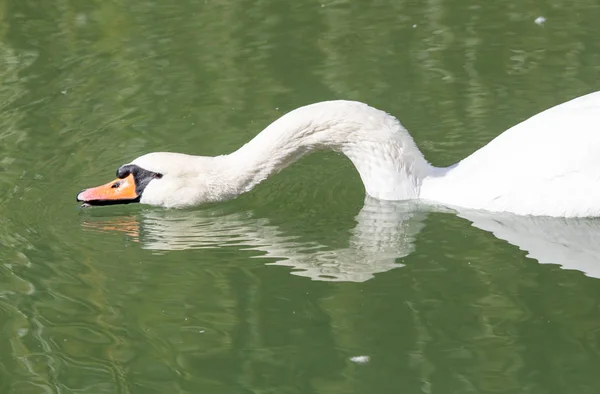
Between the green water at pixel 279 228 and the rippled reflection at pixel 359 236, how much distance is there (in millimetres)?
20

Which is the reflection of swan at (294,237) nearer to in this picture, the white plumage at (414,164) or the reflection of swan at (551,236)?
the white plumage at (414,164)

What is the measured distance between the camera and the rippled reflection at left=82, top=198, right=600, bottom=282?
7695mm

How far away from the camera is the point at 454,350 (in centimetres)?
644

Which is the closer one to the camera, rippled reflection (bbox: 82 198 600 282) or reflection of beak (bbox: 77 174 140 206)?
rippled reflection (bbox: 82 198 600 282)

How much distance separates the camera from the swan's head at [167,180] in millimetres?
8508

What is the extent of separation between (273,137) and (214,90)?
2.96 metres

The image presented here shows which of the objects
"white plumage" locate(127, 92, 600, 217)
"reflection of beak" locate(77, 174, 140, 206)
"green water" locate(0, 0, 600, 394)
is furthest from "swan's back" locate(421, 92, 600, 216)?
"reflection of beak" locate(77, 174, 140, 206)

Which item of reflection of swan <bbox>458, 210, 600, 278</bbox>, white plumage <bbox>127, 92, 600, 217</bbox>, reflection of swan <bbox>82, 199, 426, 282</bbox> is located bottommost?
reflection of swan <bbox>458, 210, 600, 278</bbox>

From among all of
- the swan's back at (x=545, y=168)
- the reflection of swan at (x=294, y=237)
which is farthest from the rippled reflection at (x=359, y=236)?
the swan's back at (x=545, y=168)

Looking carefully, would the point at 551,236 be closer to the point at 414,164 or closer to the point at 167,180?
the point at 414,164

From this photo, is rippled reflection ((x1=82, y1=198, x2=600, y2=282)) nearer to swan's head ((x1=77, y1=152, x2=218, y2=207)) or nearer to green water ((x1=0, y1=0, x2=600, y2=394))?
green water ((x1=0, y1=0, x2=600, y2=394))

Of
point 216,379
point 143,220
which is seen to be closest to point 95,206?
point 143,220

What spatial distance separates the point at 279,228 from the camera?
8.48 metres

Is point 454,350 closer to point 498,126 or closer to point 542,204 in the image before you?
point 542,204
